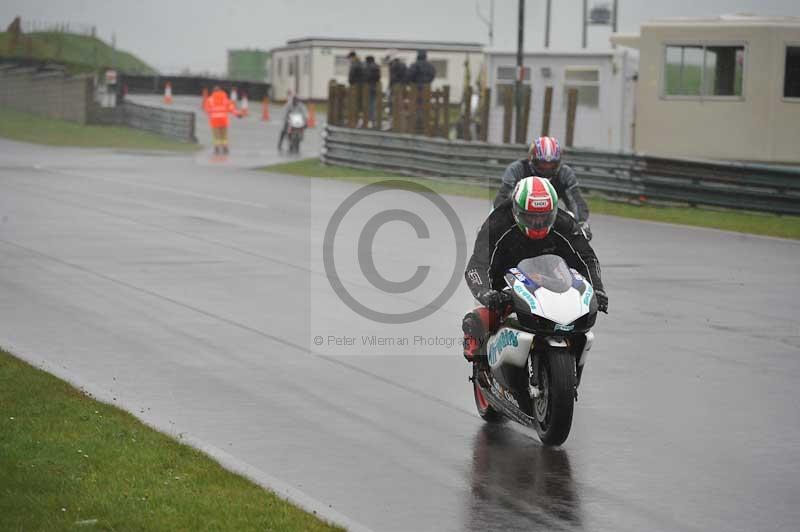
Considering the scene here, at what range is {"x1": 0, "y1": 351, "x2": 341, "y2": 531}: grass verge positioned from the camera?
646 centimetres

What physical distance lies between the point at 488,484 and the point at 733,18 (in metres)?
25.4

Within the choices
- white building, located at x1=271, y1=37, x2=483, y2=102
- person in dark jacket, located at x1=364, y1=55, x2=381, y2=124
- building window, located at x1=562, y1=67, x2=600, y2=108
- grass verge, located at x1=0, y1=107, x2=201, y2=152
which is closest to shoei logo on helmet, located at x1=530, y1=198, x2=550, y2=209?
building window, located at x1=562, y1=67, x2=600, y2=108

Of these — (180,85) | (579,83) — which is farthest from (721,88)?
(180,85)

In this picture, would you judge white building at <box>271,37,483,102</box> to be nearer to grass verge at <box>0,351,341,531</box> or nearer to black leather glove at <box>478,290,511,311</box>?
black leather glove at <box>478,290,511,311</box>

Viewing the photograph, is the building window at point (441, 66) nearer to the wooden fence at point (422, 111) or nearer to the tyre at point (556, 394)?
the wooden fence at point (422, 111)

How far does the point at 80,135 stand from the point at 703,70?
84.6 feet

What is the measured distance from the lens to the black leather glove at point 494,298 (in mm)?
8328

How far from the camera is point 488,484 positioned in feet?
24.7

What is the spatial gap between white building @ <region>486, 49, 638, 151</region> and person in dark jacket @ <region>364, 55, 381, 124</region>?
132 inches

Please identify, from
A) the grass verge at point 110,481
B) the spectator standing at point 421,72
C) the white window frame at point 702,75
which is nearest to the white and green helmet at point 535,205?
the grass verge at point 110,481

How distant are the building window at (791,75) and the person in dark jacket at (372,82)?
9.88m

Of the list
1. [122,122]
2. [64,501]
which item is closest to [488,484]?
[64,501]

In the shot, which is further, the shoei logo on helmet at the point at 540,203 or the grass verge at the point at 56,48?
the grass verge at the point at 56,48

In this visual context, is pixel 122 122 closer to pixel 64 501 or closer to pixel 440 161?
pixel 440 161
